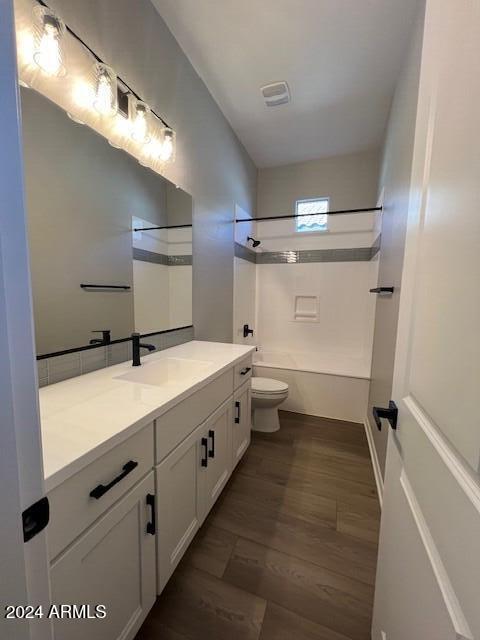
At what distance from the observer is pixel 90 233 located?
1278mm

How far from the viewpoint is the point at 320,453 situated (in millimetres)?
2123

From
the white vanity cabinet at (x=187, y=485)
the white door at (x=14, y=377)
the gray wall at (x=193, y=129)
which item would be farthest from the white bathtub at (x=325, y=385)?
the white door at (x=14, y=377)

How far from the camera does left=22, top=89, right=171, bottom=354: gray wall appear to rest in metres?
1.05

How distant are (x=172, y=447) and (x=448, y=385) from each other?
94 cm

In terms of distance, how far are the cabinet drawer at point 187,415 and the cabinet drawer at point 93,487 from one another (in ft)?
0.21

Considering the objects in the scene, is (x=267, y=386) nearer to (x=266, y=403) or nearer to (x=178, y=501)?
(x=266, y=403)

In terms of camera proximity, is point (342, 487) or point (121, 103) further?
point (342, 487)

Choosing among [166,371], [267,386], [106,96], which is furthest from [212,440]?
[106,96]

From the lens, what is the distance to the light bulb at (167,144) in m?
1.62

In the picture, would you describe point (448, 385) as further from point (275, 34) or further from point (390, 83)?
point (390, 83)

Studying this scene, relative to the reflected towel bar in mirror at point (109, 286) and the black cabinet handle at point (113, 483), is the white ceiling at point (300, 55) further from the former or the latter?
the black cabinet handle at point (113, 483)

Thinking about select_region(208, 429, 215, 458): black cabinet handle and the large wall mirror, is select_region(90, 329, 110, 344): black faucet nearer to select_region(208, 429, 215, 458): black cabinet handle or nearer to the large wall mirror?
the large wall mirror

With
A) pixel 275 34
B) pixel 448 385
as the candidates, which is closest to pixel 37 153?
pixel 448 385

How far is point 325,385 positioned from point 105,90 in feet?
8.87
